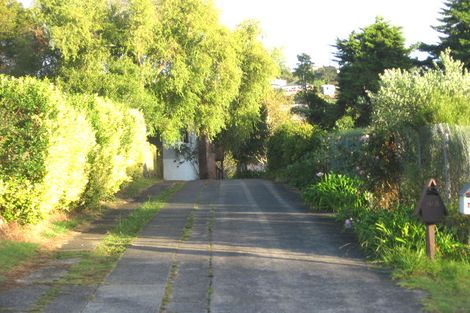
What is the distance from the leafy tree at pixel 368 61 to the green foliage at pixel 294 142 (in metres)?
5.83

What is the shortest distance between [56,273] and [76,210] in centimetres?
580

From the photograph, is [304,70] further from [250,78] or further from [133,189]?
[133,189]

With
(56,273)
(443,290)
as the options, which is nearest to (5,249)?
(56,273)

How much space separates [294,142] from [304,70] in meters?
31.8

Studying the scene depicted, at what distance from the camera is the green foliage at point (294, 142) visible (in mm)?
23906

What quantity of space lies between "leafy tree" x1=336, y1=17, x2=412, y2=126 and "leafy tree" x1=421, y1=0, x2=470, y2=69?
2010 millimetres

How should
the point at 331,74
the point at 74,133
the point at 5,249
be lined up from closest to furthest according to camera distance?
1. the point at 5,249
2. the point at 74,133
3. the point at 331,74

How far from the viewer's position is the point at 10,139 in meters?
9.20

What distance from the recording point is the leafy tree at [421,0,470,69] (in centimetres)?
2931

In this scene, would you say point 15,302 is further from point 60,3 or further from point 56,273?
point 60,3

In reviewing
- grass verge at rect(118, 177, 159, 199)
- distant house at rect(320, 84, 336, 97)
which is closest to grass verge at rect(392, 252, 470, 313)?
grass verge at rect(118, 177, 159, 199)

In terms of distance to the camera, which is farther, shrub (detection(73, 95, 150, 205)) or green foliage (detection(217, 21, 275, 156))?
green foliage (detection(217, 21, 275, 156))

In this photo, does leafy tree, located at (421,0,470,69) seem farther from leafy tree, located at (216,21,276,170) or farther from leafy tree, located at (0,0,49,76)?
leafy tree, located at (0,0,49,76)

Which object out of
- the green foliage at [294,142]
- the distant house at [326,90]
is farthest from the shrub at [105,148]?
the distant house at [326,90]
